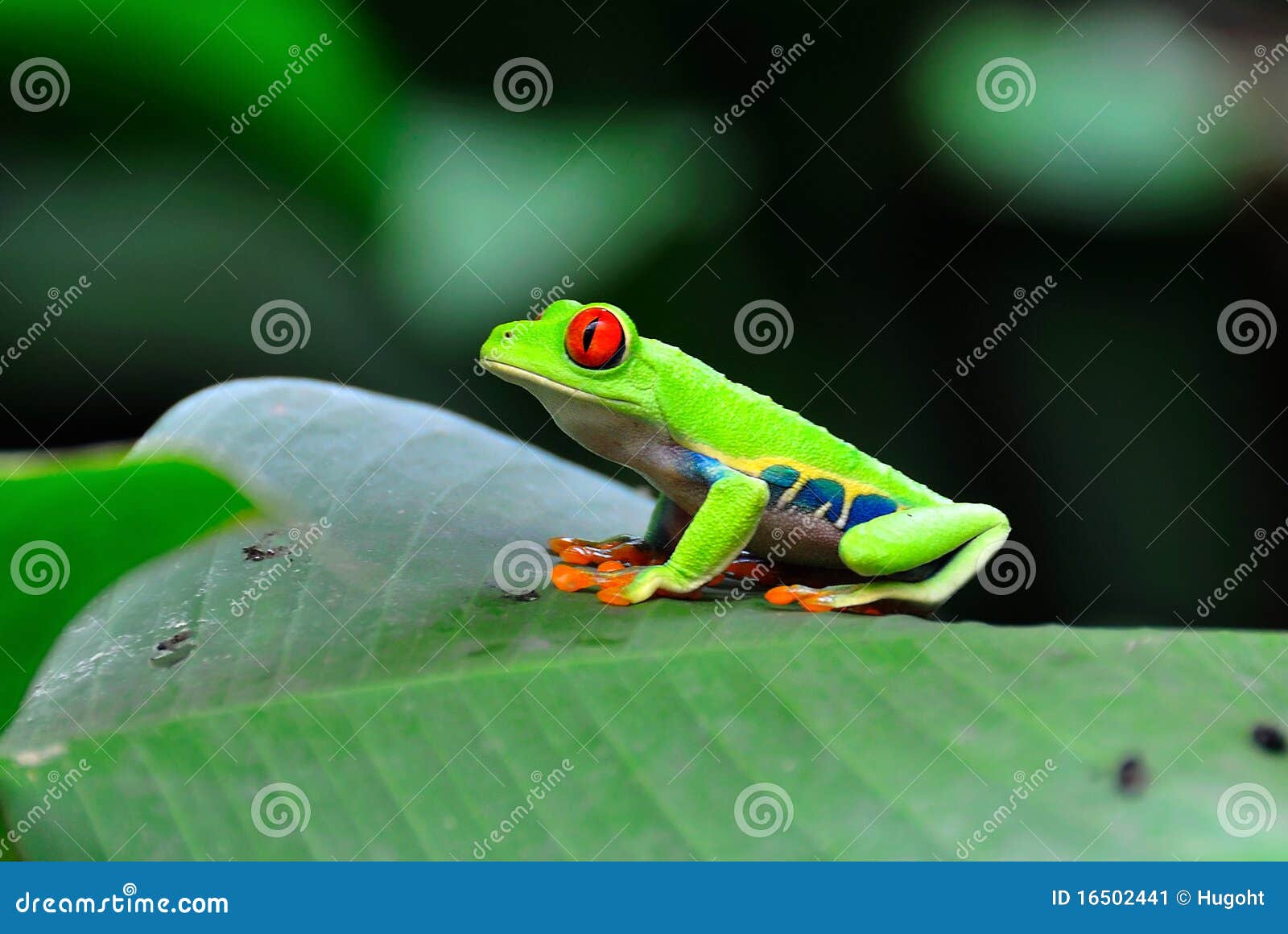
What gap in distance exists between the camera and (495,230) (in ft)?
9.77

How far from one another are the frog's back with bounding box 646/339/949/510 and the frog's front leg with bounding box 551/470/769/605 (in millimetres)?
76

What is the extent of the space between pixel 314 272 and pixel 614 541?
1.53m

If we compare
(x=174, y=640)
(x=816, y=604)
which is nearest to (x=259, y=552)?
(x=174, y=640)

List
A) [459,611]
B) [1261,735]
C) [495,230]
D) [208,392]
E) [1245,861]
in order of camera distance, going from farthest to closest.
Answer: [495,230] < [208,392] < [459,611] < [1261,735] < [1245,861]

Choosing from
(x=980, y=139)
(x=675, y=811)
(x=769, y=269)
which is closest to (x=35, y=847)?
(x=675, y=811)

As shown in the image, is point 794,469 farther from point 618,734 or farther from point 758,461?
point 618,734

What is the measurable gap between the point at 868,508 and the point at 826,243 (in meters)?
1.49

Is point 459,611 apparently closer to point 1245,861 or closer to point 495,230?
point 1245,861

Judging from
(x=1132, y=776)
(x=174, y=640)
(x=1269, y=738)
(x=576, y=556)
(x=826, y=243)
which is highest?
(x=826, y=243)

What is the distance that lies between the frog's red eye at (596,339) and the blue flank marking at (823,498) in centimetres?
43

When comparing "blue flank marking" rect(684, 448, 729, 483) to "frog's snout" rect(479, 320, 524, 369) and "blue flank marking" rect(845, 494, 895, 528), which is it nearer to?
"blue flank marking" rect(845, 494, 895, 528)

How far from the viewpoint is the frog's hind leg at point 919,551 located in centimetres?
181

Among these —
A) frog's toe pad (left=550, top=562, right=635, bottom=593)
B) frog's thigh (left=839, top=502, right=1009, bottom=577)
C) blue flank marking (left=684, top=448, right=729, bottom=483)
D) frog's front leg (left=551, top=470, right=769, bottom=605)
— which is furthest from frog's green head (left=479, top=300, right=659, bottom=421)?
frog's thigh (left=839, top=502, right=1009, bottom=577)

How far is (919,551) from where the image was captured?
183cm
